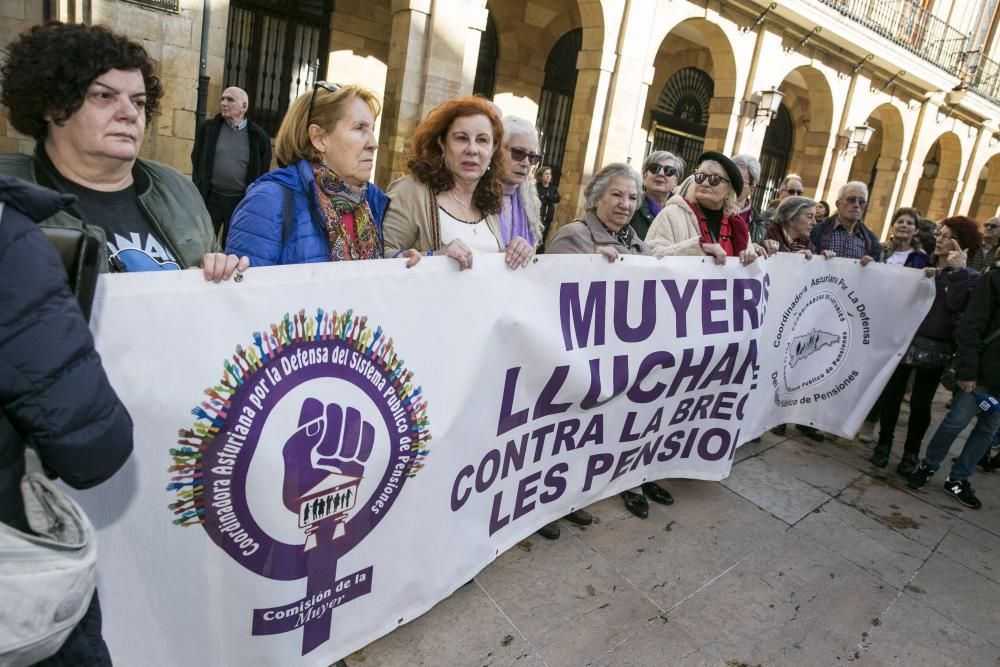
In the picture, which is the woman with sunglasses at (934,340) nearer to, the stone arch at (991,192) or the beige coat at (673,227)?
the beige coat at (673,227)

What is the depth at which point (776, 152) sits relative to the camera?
54.7 feet

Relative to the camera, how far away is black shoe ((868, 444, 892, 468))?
4.44 m

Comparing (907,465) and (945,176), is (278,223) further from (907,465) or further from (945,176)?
(945,176)

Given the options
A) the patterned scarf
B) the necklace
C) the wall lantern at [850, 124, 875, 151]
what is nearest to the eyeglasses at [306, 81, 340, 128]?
the patterned scarf

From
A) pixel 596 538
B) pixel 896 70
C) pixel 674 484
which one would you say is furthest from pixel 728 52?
pixel 596 538

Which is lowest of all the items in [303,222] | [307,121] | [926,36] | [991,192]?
[303,222]

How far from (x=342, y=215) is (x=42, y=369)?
4.25 feet

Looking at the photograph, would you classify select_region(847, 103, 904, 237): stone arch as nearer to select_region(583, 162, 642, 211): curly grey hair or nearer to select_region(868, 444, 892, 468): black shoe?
select_region(868, 444, 892, 468): black shoe

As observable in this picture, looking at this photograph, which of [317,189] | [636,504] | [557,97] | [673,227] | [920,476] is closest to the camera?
[317,189]

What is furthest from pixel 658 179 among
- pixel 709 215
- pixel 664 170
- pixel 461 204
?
pixel 461 204

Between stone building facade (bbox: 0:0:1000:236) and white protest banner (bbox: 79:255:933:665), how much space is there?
5.60m

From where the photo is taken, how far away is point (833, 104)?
1388 cm

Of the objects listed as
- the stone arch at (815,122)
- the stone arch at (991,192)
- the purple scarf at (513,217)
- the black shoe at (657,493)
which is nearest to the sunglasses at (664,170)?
the purple scarf at (513,217)

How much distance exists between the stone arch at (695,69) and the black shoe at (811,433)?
8567 mm
